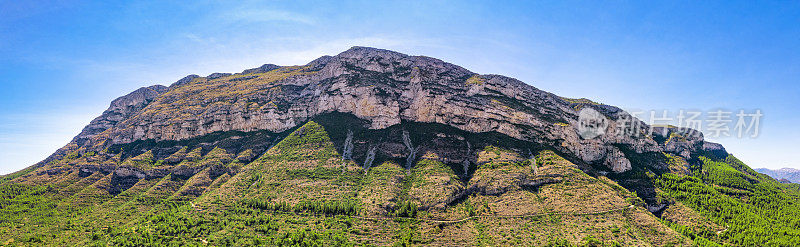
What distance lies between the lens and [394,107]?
148 meters

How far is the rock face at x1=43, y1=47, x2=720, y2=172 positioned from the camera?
135625 millimetres

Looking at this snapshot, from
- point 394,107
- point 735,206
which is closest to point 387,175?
point 394,107

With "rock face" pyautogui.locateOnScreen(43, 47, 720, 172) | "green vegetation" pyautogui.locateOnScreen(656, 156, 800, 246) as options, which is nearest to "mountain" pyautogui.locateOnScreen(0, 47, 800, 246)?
"green vegetation" pyautogui.locateOnScreen(656, 156, 800, 246)

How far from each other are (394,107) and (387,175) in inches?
1706

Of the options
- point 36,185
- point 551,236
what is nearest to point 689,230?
point 551,236

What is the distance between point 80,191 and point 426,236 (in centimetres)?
13127

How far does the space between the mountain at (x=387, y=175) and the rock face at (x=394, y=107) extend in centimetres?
77

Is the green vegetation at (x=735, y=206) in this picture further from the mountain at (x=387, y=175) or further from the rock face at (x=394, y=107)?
the rock face at (x=394, y=107)

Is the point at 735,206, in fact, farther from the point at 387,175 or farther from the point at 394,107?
the point at 394,107

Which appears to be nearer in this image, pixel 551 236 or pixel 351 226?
pixel 551 236

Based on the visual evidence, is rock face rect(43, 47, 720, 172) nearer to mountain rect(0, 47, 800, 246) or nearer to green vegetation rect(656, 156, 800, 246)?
mountain rect(0, 47, 800, 246)

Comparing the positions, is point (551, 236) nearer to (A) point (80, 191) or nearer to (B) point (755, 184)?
(B) point (755, 184)

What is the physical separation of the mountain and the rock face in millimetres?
775

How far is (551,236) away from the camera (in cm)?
8106
